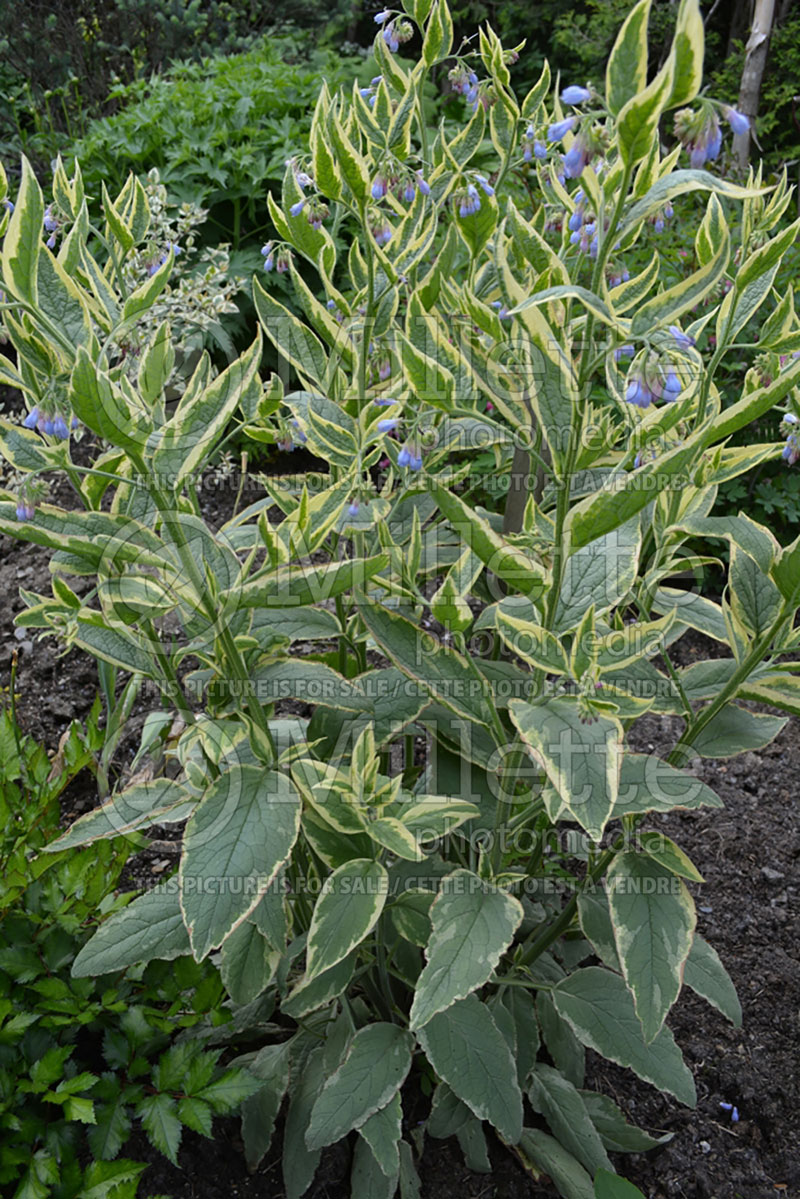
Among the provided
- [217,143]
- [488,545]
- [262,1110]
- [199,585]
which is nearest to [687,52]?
[488,545]

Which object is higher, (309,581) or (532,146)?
(532,146)

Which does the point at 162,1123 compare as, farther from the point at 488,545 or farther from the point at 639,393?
the point at 639,393

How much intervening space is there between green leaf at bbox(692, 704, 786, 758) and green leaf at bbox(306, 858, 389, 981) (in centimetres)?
58

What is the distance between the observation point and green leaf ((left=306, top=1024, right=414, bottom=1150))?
150 cm

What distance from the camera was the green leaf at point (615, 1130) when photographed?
5.83 ft

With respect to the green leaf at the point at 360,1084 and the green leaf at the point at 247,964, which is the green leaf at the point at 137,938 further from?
the green leaf at the point at 360,1084

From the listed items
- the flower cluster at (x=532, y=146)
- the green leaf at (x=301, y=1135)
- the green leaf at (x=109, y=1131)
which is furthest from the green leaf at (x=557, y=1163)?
the flower cluster at (x=532, y=146)

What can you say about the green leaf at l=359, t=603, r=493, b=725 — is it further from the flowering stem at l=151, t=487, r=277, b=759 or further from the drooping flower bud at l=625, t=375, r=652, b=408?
the drooping flower bud at l=625, t=375, r=652, b=408

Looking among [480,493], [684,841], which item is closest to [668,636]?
[684,841]

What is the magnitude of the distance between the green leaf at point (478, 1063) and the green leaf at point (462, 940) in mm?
168

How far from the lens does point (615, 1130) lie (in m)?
1.80

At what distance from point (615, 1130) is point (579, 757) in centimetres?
105

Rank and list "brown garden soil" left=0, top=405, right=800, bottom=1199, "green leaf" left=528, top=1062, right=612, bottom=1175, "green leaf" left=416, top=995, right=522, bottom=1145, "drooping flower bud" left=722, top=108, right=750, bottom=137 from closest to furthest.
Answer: "drooping flower bud" left=722, top=108, right=750, bottom=137, "green leaf" left=416, top=995, right=522, bottom=1145, "green leaf" left=528, top=1062, right=612, bottom=1175, "brown garden soil" left=0, top=405, right=800, bottom=1199

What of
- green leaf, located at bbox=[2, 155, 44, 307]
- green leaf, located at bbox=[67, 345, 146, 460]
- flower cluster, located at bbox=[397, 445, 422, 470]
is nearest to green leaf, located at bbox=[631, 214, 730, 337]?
flower cluster, located at bbox=[397, 445, 422, 470]
